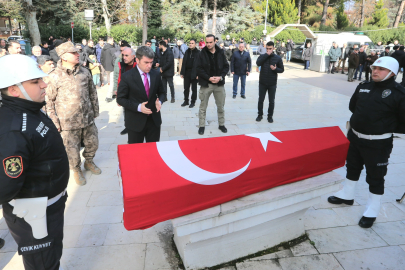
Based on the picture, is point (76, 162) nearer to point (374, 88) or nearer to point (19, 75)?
point (19, 75)

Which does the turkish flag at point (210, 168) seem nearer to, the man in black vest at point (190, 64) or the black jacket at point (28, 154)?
the black jacket at point (28, 154)

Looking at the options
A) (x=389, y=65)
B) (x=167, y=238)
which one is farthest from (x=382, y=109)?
(x=167, y=238)

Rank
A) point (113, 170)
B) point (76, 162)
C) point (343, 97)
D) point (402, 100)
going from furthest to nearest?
point (343, 97) → point (113, 170) → point (76, 162) → point (402, 100)

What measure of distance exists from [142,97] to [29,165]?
6.90 ft

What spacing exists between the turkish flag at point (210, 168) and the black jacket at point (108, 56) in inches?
360

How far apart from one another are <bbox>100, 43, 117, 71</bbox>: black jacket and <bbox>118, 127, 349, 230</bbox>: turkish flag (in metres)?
9.15

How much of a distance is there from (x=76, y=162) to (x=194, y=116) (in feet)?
13.9

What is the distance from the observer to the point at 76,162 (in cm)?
430

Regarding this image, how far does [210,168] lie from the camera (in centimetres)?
239

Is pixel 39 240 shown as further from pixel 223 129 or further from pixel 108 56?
pixel 108 56

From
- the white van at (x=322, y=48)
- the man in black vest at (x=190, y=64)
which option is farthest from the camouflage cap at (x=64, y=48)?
the white van at (x=322, y=48)

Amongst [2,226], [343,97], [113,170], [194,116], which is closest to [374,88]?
[113,170]

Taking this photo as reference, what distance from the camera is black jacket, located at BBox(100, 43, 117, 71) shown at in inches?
419

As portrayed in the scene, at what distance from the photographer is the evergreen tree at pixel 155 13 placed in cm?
3453
